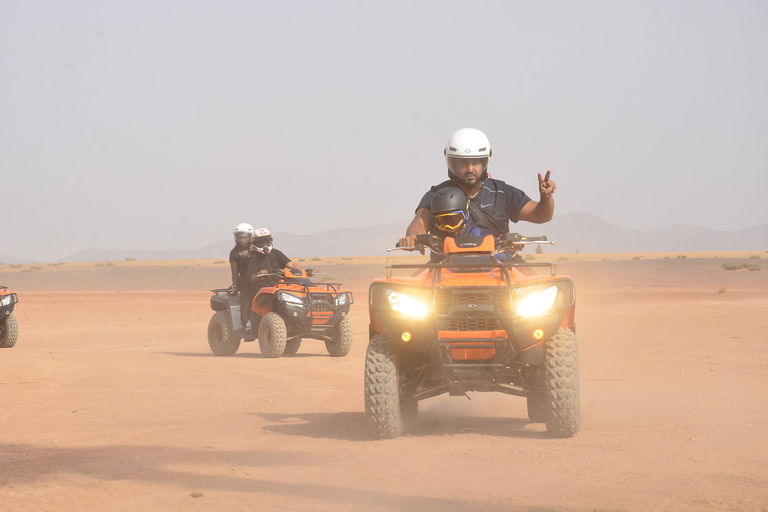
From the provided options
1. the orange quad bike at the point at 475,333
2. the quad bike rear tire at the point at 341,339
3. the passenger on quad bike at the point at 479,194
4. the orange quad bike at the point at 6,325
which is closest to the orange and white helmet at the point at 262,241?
the quad bike rear tire at the point at 341,339

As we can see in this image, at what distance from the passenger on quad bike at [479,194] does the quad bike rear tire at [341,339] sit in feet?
26.8

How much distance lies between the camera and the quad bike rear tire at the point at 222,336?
1630 centimetres

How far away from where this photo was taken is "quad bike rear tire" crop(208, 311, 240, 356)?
642 inches

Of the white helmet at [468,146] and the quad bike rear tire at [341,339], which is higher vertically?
the white helmet at [468,146]

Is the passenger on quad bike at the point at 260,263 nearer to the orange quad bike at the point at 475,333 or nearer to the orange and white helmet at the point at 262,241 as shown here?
the orange and white helmet at the point at 262,241

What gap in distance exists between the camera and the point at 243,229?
647 inches

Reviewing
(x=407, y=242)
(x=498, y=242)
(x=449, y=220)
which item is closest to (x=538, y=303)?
(x=498, y=242)

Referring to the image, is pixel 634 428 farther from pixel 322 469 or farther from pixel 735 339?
pixel 735 339

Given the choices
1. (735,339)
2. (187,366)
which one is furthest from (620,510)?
(735,339)

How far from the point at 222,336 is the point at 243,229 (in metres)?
1.85

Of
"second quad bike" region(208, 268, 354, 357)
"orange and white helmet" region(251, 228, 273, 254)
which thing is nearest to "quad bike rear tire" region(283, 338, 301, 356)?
"second quad bike" region(208, 268, 354, 357)

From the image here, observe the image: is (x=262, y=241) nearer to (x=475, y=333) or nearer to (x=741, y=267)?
(x=475, y=333)

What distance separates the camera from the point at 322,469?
615 cm

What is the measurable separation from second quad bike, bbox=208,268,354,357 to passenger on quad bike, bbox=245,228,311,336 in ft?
0.10
